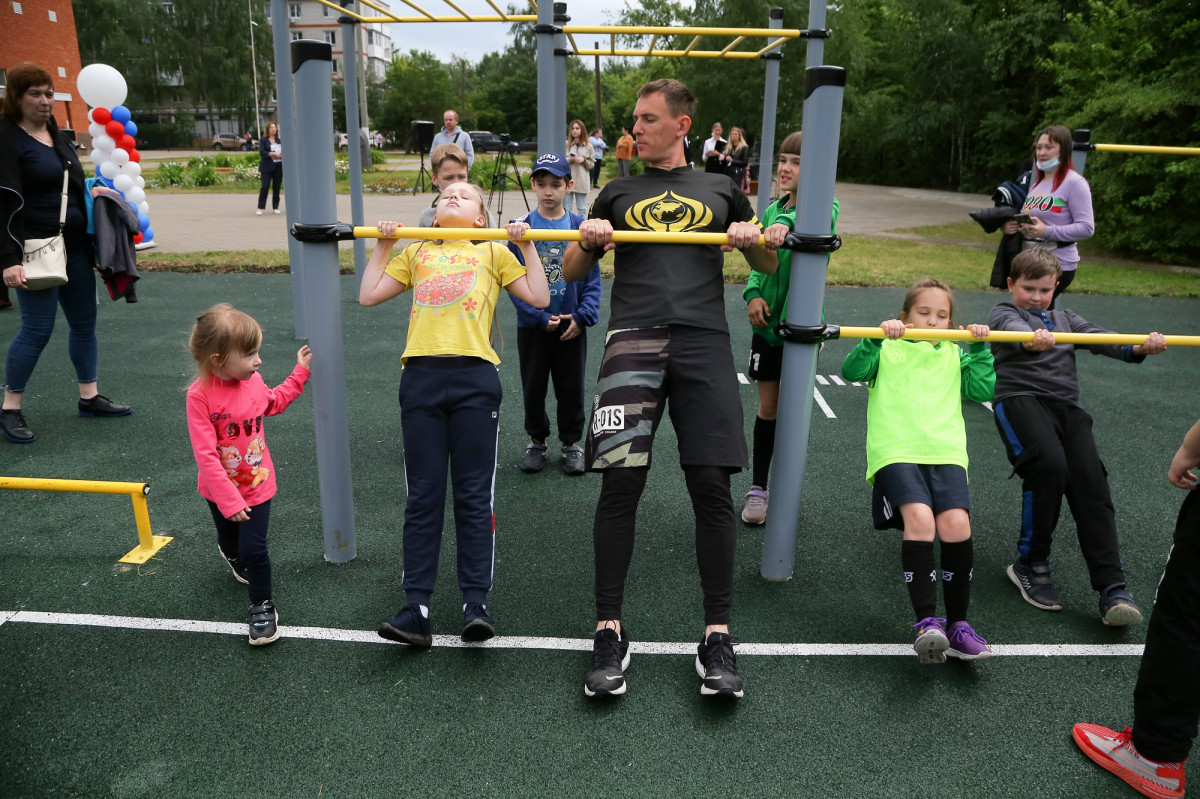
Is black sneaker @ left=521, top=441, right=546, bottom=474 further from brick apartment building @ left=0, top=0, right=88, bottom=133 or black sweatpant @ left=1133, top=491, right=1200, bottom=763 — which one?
brick apartment building @ left=0, top=0, right=88, bottom=133

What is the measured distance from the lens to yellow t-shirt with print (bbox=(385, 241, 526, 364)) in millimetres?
3018

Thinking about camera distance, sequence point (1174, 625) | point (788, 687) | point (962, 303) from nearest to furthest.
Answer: point (1174, 625) < point (788, 687) < point (962, 303)

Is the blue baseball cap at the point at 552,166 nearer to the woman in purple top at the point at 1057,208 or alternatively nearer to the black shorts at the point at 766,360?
the black shorts at the point at 766,360

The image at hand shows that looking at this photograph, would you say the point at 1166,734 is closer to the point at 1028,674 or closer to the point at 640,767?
the point at 1028,674

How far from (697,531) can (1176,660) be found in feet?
4.50

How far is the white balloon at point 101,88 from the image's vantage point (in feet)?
40.0

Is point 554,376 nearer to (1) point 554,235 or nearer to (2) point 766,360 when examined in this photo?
(2) point 766,360

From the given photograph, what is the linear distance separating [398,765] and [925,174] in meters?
37.6

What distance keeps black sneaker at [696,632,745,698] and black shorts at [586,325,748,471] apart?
0.58 metres

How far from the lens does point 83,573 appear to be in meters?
3.54

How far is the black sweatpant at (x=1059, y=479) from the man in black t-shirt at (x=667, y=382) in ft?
4.52

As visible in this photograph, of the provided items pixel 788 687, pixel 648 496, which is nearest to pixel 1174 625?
pixel 788 687

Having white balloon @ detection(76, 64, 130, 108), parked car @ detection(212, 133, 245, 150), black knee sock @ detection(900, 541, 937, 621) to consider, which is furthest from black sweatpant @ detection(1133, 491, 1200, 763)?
parked car @ detection(212, 133, 245, 150)

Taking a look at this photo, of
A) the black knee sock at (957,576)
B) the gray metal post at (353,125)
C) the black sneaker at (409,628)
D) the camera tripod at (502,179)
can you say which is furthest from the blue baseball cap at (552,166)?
the camera tripod at (502,179)
